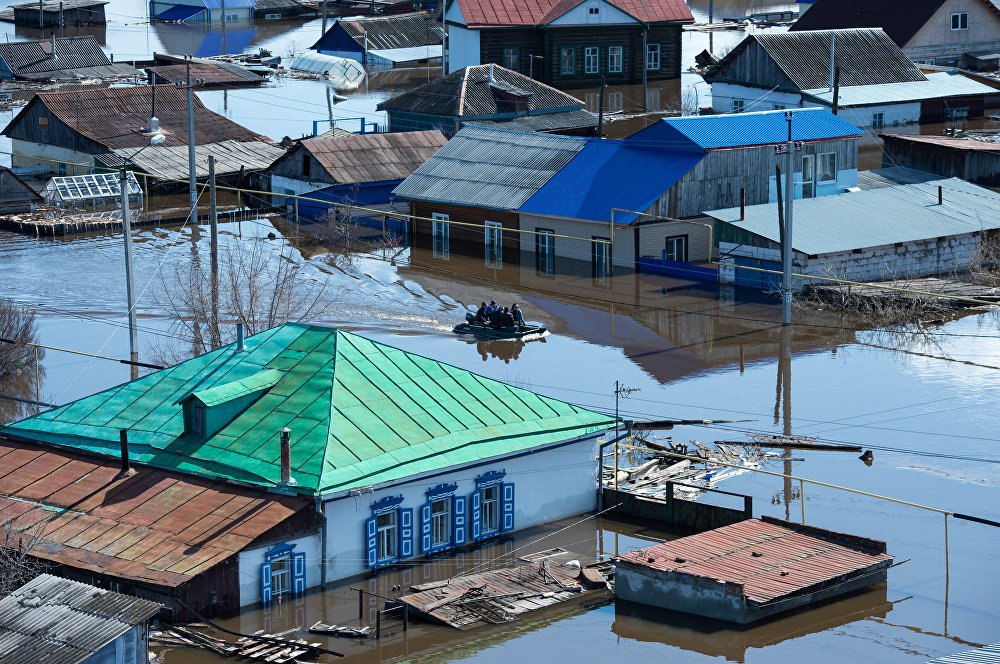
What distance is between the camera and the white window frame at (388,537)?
2809cm

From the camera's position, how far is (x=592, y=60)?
8656 cm

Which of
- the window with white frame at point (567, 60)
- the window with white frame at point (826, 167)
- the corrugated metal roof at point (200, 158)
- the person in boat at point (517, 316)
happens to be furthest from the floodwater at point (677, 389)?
the window with white frame at point (567, 60)

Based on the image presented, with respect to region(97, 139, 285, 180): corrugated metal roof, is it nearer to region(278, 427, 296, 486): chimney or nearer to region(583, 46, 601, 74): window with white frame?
region(583, 46, 601, 74): window with white frame

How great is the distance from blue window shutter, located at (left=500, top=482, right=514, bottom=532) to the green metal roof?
781 millimetres

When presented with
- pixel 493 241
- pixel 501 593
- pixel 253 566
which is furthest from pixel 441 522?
pixel 493 241

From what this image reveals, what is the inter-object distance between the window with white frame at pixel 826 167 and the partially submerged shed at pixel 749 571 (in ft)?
94.0

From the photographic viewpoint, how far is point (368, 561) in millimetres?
27922

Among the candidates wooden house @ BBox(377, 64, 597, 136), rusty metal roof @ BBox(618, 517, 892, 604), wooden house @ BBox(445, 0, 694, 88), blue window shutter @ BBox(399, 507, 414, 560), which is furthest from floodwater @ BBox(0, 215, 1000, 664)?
wooden house @ BBox(445, 0, 694, 88)

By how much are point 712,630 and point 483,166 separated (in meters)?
32.9

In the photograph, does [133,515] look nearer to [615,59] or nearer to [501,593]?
[501,593]

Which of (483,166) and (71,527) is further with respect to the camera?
(483,166)

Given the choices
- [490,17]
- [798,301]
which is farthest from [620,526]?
[490,17]

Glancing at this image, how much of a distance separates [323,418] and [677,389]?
12.7 m

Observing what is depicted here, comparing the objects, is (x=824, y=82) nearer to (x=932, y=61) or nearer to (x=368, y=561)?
(x=932, y=61)
